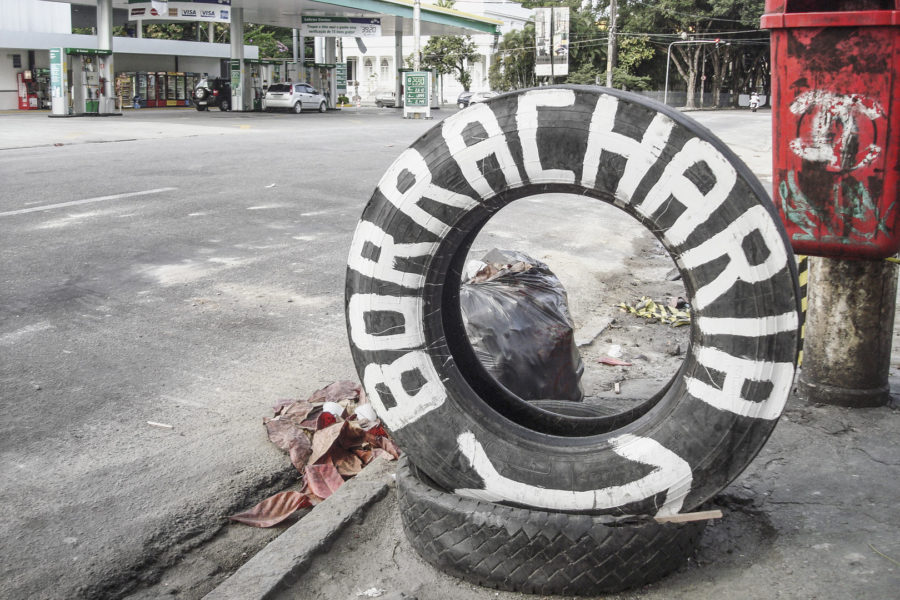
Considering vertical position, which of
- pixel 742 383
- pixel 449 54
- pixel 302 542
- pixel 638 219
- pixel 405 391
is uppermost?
pixel 449 54

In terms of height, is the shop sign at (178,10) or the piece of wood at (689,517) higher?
the shop sign at (178,10)

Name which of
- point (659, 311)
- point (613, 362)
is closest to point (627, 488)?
point (613, 362)

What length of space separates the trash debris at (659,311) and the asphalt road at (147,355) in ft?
6.37

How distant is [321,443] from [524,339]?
3.08 feet

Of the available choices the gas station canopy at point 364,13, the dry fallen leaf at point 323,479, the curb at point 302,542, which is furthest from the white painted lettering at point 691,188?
the gas station canopy at point 364,13

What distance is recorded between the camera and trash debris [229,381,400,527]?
3.05 meters

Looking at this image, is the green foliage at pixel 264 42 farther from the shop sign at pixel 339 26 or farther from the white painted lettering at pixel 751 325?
the white painted lettering at pixel 751 325

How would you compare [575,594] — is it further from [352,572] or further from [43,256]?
[43,256]

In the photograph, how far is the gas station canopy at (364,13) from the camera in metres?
39.2

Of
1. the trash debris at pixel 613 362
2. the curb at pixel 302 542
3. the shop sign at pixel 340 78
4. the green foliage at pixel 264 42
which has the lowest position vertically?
the curb at pixel 302 542

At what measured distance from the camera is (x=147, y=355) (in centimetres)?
456

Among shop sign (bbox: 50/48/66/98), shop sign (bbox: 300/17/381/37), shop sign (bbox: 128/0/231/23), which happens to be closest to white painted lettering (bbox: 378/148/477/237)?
shop sign (bbox: 50/48/66/98)

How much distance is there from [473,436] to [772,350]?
813mm

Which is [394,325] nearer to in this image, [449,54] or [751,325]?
[751,325]
